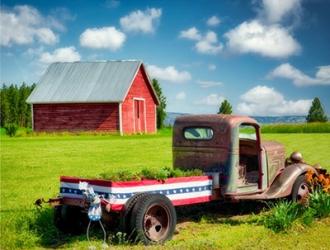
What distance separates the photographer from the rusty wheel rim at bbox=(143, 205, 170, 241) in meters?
6.83

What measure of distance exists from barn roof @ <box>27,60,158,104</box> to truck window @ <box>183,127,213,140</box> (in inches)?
1076

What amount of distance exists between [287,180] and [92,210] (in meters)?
3.82

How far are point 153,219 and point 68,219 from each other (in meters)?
1.41

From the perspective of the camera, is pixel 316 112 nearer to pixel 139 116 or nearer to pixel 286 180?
pixel 139 116

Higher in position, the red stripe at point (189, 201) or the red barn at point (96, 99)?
the red barn at point (96, 99)

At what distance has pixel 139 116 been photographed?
38.8 m

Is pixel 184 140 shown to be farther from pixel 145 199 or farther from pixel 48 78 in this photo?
pixel 48 78

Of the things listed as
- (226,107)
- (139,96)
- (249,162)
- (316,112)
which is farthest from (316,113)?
(249,162)

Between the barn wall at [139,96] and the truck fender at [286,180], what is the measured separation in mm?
27958

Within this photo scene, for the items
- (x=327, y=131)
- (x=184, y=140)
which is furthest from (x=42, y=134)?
(x=184, y=140)

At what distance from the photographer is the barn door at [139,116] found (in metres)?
38.1

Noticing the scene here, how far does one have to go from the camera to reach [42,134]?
36.6 meters

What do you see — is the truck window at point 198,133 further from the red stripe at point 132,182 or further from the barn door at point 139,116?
the barn door at point 139,116

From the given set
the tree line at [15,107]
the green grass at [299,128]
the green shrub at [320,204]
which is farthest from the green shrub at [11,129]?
the tree line at [15,107]
